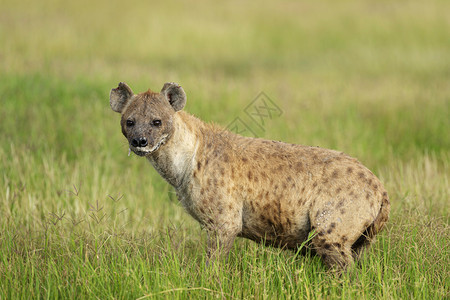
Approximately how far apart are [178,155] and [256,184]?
2.28ft

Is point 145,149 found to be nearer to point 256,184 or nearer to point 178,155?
point 178,155

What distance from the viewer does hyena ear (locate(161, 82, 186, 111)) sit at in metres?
4.82

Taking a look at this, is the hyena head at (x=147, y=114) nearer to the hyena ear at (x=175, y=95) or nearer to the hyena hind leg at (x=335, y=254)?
the hyena ear at (x=175, y=95)

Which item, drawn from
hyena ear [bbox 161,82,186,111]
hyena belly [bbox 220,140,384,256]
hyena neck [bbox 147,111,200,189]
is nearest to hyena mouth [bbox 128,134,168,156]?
hyena neck [bbox 147,111,200,189]

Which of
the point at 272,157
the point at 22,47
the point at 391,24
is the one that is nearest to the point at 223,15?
the point at 391,24

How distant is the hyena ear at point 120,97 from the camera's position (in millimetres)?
4875

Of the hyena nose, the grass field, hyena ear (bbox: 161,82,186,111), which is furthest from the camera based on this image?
hyena ear (bbox: 161,82,186,111)

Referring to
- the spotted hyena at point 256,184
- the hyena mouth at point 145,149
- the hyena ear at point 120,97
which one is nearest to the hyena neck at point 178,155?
the spotted hyena at point 256,184

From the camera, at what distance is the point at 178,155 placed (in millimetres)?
4898

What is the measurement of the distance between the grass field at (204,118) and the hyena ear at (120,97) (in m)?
0.85

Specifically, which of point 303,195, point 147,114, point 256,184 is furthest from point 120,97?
point 303,195

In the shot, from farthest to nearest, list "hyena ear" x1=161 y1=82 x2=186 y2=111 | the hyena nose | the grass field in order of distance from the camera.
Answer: "hyena ear" x1=161 y1=82 x2=186 y2=111 < the grass field < the hyena nose

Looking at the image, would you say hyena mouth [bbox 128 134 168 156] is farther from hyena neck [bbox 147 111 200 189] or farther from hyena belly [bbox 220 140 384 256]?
hyena belly [bbox 220 140 384 256]

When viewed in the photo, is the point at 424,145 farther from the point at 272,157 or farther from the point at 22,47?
the point at 22,47
